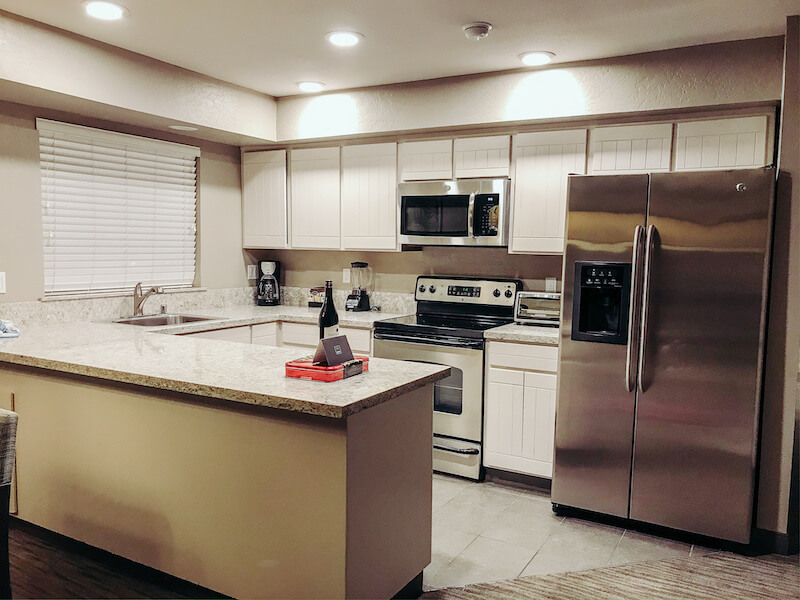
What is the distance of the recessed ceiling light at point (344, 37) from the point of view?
3117 mm

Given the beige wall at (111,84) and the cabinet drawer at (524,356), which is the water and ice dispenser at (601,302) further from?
the beige wall at (111,84)

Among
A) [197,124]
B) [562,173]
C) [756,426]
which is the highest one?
[197,124]

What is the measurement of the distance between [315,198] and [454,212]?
46.0 inches

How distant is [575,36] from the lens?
3.09 metres

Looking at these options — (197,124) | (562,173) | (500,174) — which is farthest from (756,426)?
(197,124)

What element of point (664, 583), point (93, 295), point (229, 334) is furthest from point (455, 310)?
point (93, 295)

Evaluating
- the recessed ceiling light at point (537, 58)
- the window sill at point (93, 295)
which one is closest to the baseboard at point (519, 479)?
the recessed ceiling light at point (537, 58)

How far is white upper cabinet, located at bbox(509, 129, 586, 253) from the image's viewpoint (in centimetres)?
366

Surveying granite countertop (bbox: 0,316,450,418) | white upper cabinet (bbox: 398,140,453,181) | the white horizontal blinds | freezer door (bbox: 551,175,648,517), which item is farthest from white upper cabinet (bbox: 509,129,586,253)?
the white horizontal blinds

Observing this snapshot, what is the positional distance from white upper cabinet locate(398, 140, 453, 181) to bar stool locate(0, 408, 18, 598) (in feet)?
9.61

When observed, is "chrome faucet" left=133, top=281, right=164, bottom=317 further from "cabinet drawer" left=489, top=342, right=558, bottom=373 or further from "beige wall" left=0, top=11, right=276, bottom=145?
"cabinet drawer" left=489, top=342, right=558, bottom=373

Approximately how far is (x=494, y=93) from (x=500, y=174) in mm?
487

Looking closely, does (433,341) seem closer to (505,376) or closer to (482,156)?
(505,376)

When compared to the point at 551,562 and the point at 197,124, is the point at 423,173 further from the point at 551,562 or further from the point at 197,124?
the point at 551,562
